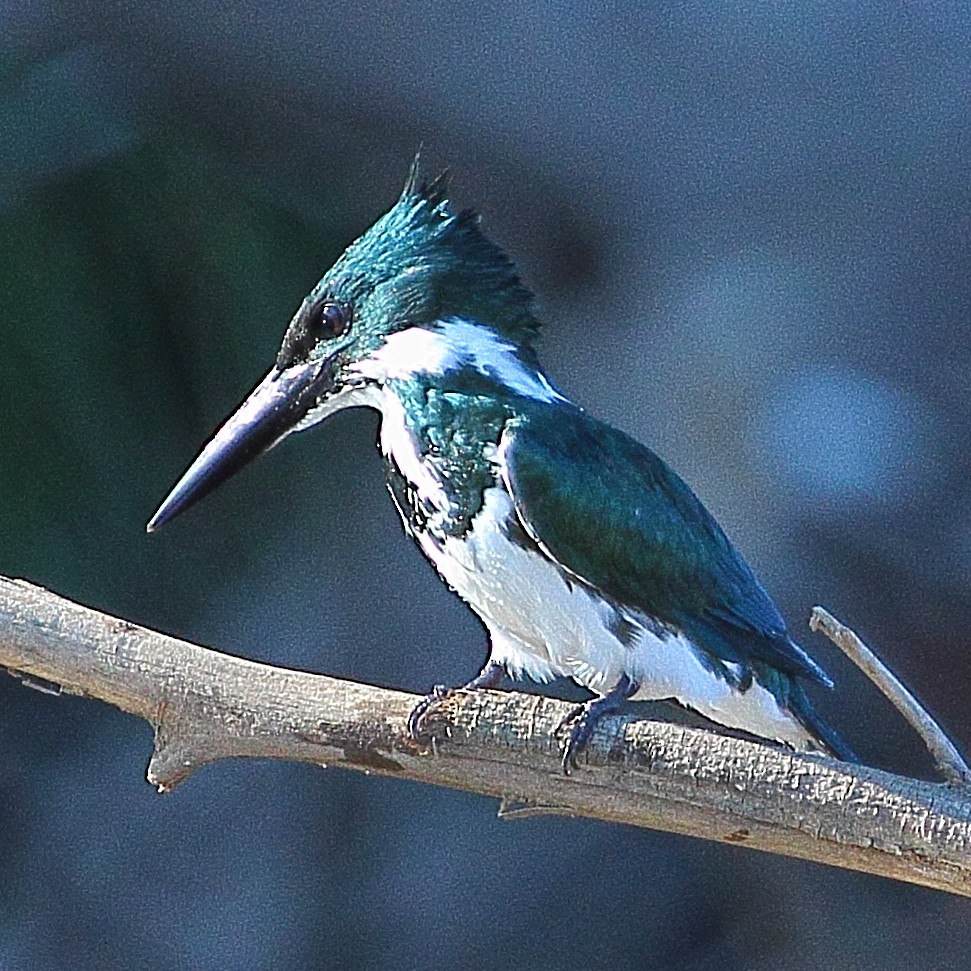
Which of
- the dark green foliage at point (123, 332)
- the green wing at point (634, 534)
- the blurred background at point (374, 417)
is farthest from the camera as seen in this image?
the dark green foliage at point (123, 332)

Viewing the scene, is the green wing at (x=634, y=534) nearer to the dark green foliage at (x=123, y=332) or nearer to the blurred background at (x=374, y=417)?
the blurred background at (x=374, y=417)

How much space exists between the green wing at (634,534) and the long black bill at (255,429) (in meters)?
0.18

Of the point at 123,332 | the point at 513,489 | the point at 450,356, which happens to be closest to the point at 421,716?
the point at 513,489

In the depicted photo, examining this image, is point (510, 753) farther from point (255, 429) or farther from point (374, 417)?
point (374, 417)

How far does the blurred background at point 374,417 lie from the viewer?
2.40 m

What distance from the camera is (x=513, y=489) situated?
123 centimetres

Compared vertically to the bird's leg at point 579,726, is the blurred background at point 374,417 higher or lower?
lower

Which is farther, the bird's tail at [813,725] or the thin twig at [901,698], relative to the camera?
the bird's tail at [813,725]

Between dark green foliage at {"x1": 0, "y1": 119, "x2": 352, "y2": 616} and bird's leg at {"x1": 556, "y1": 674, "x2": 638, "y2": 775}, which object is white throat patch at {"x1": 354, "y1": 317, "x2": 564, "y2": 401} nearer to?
bird's leg at {"x1": 556, "y1": 674, "x2": 638, "y2": 775}

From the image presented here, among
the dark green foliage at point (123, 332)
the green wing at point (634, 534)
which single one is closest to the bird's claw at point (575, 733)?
the green wing at point (634, 534)

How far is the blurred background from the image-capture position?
2.40 meters

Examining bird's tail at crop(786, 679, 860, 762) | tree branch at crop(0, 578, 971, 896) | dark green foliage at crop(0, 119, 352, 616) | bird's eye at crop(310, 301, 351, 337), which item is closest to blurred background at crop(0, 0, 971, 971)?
dark green foliage at crop(0, 119, 352, 616)

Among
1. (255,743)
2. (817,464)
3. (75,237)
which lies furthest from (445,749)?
(75,237)

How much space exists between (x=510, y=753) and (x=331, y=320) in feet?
1.18
